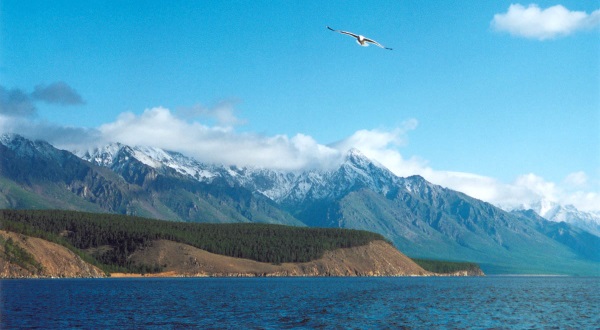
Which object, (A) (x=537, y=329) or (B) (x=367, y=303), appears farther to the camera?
(B) (x=367, y=303)

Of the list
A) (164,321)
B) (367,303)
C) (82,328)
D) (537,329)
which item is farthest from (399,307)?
(82,328)

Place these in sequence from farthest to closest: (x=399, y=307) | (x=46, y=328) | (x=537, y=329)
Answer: (x=399, y=307) < (x=537, y=329) < (x=46, y=328)

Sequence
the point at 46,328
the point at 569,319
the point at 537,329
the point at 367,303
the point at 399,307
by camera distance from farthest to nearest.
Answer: the point at 367,303 → the point at 399,307 → the point at 569,319 → the point at 537,329 → the point at 46,328

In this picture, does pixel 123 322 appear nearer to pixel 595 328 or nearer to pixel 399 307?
pixel 399 307

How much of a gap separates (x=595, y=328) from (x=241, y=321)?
171 feet

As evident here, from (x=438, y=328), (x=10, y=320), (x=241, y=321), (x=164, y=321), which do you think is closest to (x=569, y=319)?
(x=438, y=328)

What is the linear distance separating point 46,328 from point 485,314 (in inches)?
2829

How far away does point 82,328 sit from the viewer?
95.9m

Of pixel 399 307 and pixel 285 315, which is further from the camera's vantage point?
pixel 399 307

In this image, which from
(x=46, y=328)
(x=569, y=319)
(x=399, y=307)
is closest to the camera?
(x=46, y=328)

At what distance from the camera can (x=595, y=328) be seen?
10294 cm

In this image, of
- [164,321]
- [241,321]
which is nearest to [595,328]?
[241,321]

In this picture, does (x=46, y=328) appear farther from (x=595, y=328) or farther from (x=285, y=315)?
(x=595, y=328)

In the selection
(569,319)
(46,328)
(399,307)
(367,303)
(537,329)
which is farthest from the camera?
(367,303)
